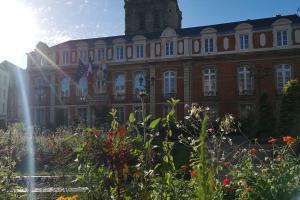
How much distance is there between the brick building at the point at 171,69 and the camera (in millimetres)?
30453

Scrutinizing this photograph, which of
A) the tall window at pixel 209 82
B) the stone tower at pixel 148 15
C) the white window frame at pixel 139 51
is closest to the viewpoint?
the tall window at pixel 209 82

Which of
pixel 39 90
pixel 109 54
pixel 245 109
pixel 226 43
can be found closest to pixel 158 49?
pixel 109 54

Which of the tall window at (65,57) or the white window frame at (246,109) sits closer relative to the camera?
the white window frame at (246,109)

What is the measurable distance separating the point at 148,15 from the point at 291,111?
27.6 metres

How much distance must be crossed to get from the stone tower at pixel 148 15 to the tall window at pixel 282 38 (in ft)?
58.4

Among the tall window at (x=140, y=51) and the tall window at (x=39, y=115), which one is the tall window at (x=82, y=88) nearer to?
the tall window at (x=39, y=115)

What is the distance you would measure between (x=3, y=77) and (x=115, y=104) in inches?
1024

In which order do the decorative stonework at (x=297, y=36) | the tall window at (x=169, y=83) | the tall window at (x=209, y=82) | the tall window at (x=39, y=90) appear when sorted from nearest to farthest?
1. the decorative stonework at (x=297, y=36)
2. the tall window at (x=209, y=82)
3. the tall window at (x=169, y=83)
4. the tall window at (x=39, y=90)

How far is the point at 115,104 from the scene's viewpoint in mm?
35406

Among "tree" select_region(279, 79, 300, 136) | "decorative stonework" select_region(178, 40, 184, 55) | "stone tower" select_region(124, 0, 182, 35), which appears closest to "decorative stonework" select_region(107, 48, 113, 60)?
"decorative stonework" select_region(178, 40, 184, 55)

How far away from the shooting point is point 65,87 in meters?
38.2

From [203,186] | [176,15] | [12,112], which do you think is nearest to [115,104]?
[176,15]

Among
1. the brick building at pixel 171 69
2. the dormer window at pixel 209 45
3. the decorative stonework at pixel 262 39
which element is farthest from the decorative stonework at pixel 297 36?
the dormer window at pixel 209 45

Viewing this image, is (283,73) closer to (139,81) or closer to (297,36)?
(297,36)
